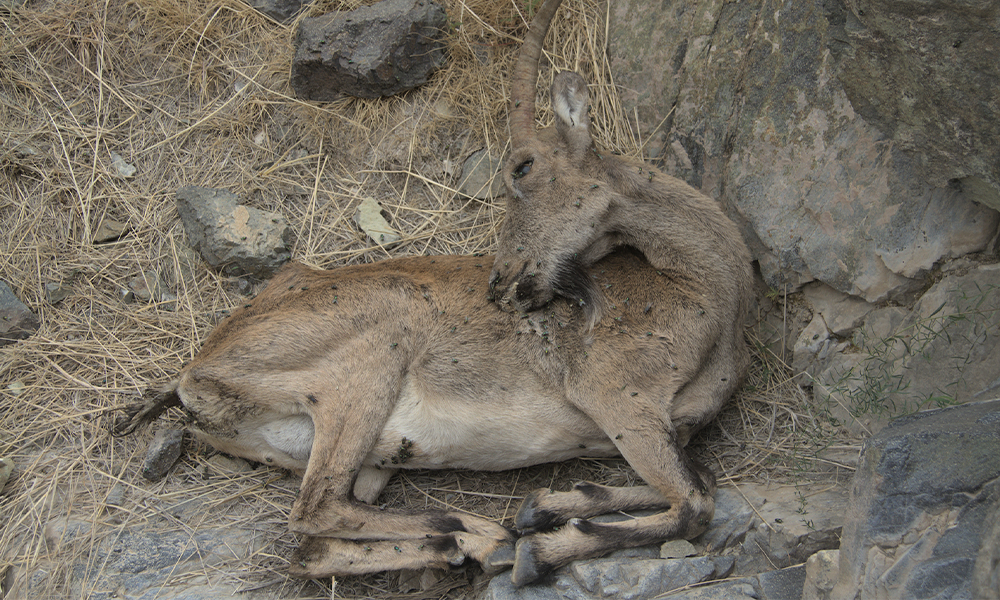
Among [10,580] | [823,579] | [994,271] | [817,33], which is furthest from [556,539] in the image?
[817,33]

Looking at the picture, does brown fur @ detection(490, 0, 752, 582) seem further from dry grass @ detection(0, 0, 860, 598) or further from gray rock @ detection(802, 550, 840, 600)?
gray rock @ detection(802, 550, 840, 600)

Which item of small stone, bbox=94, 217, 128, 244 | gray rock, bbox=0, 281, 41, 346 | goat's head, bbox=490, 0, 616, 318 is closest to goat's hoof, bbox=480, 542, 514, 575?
goat's head, bbox=490, 0, 616, 318

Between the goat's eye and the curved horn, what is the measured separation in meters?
0.15

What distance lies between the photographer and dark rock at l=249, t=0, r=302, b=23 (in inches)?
209

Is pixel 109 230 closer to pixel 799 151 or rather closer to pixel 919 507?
pixel 799 151

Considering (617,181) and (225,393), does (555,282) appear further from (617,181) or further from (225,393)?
(225,393)

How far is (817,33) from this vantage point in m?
3.72

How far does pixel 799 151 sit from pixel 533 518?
238 cm

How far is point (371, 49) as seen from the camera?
4.84m

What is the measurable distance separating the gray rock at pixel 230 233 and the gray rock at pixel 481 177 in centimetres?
126

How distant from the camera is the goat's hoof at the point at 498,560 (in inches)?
131

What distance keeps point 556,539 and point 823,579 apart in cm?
115

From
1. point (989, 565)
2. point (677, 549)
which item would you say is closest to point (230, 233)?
point (677, 549)

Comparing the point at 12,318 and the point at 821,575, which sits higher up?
the point at 821,575
